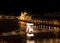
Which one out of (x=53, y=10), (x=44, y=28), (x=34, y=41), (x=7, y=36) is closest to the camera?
(x=34, y=41)

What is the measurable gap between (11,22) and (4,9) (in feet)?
6.46

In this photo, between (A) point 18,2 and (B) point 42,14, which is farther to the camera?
(B) point 42,14

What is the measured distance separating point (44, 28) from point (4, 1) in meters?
1.08

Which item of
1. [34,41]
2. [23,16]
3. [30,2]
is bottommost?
[34,41]

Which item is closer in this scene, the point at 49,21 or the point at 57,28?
the point at 57,28

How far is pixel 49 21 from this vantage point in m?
4.40

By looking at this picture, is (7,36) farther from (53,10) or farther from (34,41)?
(53,10)

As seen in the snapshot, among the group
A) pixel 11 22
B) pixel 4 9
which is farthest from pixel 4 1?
pixel 11 22

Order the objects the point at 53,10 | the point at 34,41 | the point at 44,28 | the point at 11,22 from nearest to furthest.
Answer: the point at 34,41 → the point at 53,10 → the point at 44,28 → the point at 11,22

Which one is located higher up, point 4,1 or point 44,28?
point 4,1

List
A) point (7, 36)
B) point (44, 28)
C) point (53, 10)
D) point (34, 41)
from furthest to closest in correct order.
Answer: point (44, 28)
point (53, 10)
point (7, 36)
point (34, 41)

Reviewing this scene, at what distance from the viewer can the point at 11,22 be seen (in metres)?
5.77

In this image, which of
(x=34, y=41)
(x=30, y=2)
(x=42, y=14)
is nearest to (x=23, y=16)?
(x=42, y=14)

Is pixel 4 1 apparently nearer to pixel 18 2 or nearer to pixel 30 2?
pixel 18 2
